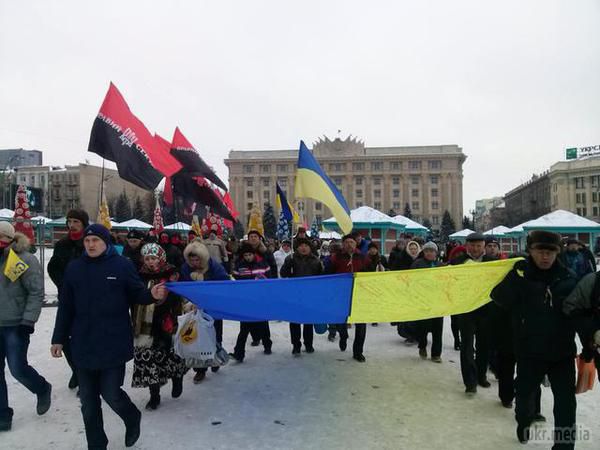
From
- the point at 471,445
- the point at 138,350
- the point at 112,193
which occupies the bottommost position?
the point at 471,445

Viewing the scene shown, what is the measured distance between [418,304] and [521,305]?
1.00 metres

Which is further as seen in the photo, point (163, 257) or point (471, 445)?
point (163, 257)

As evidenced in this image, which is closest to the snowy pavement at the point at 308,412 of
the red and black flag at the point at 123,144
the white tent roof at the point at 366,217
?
the red and black flag at the point at 123,144

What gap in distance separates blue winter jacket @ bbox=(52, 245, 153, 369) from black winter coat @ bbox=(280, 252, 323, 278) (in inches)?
132

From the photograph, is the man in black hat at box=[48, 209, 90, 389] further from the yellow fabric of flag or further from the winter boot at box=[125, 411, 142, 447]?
the yellow fabric of flag

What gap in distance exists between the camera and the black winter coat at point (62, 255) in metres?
4.41

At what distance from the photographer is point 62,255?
14.6 ft

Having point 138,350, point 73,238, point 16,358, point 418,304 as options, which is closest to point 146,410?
point 138,350

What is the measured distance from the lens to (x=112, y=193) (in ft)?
294

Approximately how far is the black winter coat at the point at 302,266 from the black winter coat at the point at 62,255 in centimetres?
295

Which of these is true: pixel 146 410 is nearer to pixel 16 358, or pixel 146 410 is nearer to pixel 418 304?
pixel 16 358

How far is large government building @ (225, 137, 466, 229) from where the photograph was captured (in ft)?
313

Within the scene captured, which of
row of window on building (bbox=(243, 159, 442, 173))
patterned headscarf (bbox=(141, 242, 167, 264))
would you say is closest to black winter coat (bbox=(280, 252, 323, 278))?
patterned headscarf (bbox=(141, 242, 167, 264))

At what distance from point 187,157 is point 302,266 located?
3060 mm
